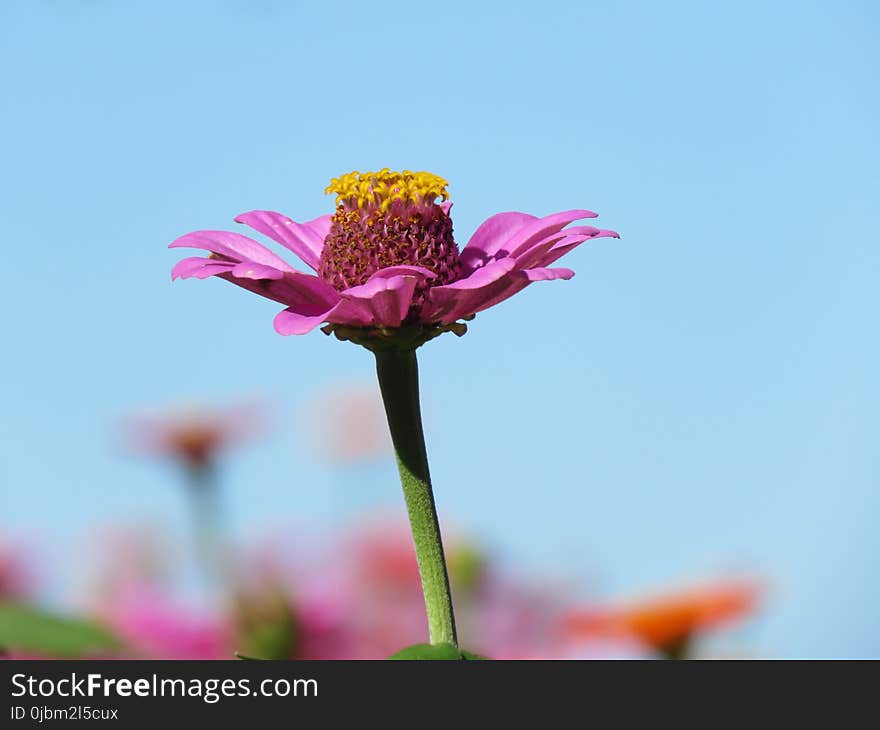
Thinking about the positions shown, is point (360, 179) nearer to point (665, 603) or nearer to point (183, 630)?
point (183, 630)

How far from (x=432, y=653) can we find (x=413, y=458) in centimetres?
11

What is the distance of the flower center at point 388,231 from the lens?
0.65 meters

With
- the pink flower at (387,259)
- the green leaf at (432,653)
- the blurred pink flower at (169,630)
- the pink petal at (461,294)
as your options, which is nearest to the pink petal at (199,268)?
the pink flower at (387,259)

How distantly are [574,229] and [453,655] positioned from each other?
0.24m

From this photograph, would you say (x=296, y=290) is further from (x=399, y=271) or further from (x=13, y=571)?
(x=13, y=571)

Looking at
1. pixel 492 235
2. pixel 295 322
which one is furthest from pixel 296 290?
pixel 492 235

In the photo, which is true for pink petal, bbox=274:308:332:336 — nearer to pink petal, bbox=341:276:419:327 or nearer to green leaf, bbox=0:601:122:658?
pink petal, bbox=341:276:419:327

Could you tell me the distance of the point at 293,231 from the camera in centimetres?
71

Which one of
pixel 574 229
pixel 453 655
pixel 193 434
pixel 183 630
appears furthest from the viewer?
pixel 193 434

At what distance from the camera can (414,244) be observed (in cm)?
65

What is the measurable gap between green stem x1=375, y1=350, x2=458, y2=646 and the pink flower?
0.06 ft

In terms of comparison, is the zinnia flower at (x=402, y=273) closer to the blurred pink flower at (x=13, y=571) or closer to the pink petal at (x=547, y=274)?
the pink petal at (x=547, y=274)

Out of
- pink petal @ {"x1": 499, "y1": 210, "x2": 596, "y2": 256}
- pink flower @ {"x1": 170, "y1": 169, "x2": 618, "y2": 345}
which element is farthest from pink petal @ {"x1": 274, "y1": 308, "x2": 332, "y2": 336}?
pink petal @ {"x1": 499, "y1": 210, "x2": 596, "y2": 256}
